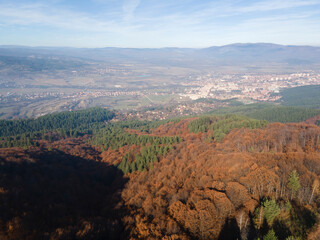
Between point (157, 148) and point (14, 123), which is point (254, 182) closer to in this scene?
point (157, 148)

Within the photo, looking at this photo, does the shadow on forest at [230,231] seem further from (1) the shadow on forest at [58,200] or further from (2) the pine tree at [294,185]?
(1) the shadow on forest at [58,200]

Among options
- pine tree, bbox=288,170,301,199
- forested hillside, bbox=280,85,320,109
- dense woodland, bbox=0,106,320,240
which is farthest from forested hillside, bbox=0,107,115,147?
forested hillside, bbox=280,85,320,109

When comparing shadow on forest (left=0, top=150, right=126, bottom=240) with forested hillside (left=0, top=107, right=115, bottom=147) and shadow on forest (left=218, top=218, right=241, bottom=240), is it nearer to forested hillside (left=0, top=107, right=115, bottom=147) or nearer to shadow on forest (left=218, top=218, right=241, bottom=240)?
shadow on forest (left=218, top=218, right=241, bottom=240)

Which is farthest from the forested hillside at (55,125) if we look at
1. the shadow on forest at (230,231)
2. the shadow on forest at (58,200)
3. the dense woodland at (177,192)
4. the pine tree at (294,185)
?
the pine tree at (294,185)

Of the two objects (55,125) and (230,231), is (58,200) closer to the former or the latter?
(230,231)

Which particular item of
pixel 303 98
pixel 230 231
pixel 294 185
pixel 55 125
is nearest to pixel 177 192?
pixel 230 231

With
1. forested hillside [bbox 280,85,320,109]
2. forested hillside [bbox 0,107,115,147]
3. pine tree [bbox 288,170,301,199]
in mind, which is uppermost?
pine tree [bbox 288,170,301,199]
